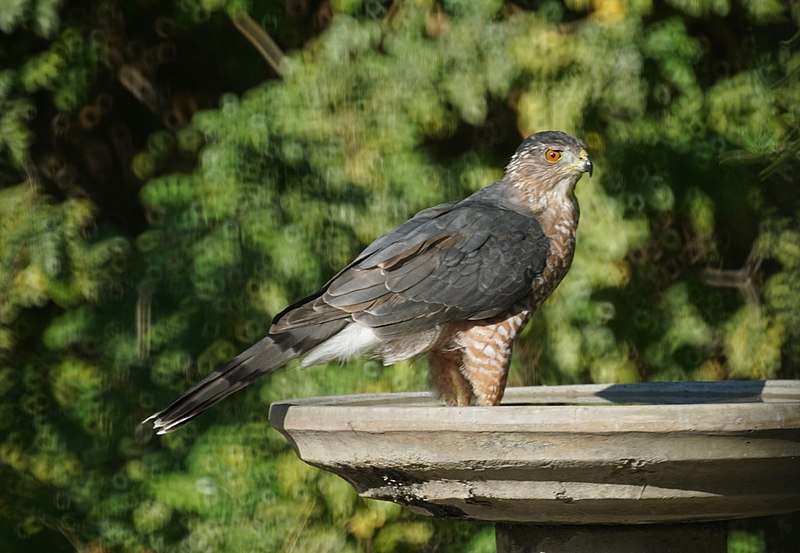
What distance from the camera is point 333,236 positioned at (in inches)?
183

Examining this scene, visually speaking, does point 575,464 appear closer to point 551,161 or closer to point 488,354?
point 488,354

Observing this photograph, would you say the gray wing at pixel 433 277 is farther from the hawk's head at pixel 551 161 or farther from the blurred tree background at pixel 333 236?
the blurred tree background at pixel 333 236

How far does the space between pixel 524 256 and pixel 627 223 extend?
49.7 inches

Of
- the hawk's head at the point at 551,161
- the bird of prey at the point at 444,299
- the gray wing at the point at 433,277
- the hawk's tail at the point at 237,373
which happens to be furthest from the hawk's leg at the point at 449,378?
the hawk's head at the point at 551,161

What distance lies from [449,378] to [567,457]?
1.22m

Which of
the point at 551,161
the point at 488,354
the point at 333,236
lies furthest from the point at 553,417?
the point at 333,236

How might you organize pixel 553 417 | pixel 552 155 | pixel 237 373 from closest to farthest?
1. pixel 553 417
2. pixel 237 373
3. pixel 552 155

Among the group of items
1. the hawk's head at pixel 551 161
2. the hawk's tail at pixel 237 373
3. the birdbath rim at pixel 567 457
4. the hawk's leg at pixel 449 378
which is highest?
the hawk's head at pixel 551 161

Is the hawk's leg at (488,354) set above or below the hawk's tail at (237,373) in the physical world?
below

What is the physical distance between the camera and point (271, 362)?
2998mm

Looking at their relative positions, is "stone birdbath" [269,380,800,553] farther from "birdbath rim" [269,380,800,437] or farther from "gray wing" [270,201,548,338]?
"gray wing" [270,201,548,338]

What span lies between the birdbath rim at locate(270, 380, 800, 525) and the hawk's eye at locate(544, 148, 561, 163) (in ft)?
4.35

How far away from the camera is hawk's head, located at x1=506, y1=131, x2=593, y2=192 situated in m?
3.66

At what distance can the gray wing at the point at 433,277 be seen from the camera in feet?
10.4
